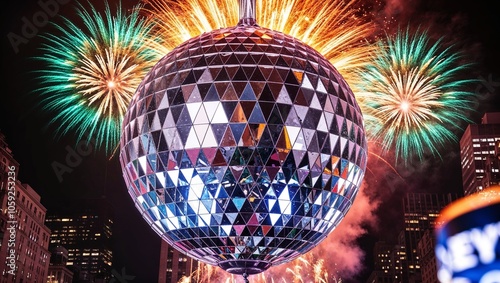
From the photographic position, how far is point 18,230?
97.4 meters

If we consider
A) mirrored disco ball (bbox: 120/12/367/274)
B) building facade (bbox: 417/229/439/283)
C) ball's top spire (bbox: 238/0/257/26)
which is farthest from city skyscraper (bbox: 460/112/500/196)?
mirrored disco ball (bbox: 120/12/367/274)

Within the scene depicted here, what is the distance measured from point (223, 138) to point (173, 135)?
1.96 meters

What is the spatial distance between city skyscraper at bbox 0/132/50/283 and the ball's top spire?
73.8 metres

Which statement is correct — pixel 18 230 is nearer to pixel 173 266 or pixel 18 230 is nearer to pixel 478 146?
pixel 173 266

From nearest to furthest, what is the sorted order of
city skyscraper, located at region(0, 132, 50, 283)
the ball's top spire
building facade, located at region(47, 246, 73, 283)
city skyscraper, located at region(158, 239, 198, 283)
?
1. the ball's top spire
2. city skyscraper, located at region(0, 132, 50, 283)
3. building facade, located at region(47, 246, 73, 283)
4. city skyscraper, located at region(158, 239, 198, 283)

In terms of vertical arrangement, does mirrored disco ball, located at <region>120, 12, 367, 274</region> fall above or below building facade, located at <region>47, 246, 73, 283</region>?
below

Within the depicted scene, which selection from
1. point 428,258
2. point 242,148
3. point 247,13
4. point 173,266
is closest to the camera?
point 242,148

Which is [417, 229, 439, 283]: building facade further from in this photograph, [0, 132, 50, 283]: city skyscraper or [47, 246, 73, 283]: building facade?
[47, 246, 73, 283]: building facade

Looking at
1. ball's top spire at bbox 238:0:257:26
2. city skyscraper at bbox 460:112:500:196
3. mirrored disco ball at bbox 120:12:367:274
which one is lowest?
mirrored disco ball at bbox 120:12:367:274

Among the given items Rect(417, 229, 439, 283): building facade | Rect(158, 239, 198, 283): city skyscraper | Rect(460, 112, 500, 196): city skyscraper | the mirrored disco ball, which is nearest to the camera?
the mirrored disco ball

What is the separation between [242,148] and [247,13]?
8.29 meters

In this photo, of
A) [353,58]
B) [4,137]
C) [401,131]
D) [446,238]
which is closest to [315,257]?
[401,131]

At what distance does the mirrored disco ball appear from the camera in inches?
774

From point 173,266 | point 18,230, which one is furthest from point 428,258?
point 18,230
